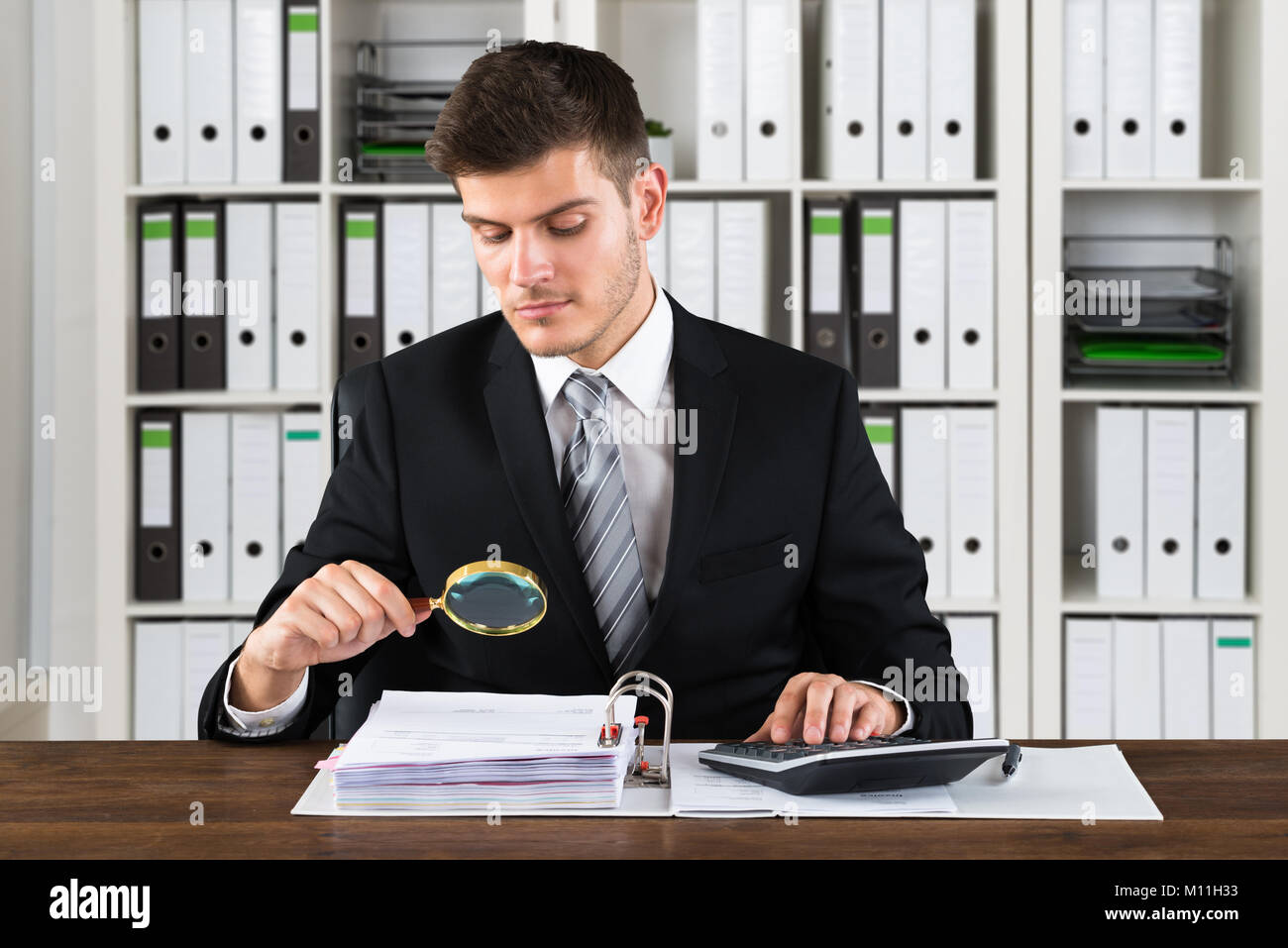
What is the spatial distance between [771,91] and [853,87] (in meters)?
0.15

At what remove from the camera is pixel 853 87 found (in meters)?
2.42

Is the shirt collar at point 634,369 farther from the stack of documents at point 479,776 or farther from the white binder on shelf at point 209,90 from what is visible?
the white binder on shelf at point 209,90

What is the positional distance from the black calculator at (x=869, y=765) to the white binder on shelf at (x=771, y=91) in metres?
1.63

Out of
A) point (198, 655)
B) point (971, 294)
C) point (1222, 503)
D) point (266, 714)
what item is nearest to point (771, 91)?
point (971, 294)

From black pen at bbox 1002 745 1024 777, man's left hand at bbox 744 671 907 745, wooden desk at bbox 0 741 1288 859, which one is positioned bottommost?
wooden desk at bbox 0 741 1288 859

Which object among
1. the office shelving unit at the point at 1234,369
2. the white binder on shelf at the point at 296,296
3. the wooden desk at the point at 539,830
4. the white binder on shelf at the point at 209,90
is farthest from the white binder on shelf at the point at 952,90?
the wooden desk at the point at 539,830

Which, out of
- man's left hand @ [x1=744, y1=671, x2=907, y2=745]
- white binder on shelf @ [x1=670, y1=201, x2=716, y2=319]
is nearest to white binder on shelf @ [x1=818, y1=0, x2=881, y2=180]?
white binder on shelf @ [x1=670, y1=201, x2=716, y2=319]

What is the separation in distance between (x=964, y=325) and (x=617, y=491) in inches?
48.0

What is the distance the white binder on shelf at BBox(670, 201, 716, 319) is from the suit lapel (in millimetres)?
911

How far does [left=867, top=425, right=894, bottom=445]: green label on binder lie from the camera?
96.0 inches

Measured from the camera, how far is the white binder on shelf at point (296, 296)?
2455 mm

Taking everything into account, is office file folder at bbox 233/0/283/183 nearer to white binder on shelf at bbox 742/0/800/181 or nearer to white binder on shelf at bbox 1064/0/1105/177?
white binder on shelf at bbox 742/0/800/181

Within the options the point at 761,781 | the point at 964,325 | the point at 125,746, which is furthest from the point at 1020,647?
the point at 125,746
